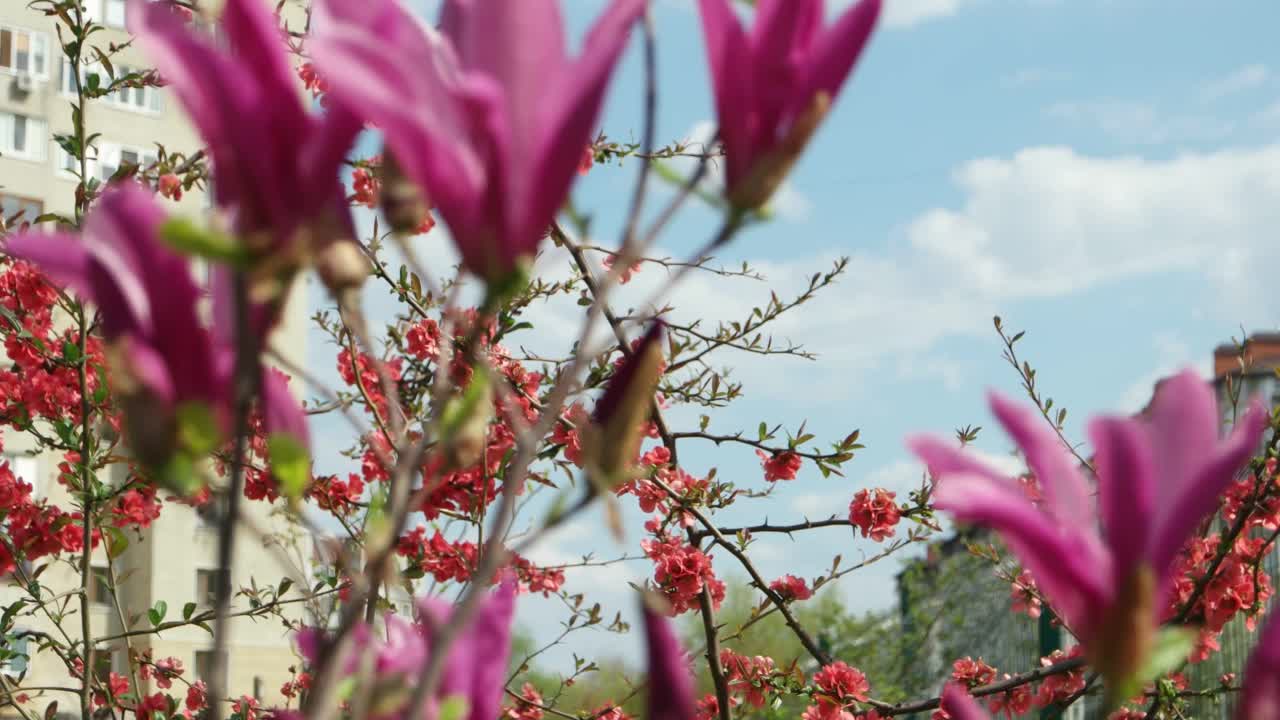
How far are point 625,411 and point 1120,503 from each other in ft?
0.76

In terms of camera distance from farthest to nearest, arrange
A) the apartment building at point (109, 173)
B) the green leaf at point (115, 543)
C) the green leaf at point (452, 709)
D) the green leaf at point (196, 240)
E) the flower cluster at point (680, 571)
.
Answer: the apartment building at point (109, 173), the flower cluster at point (680, 571), the green leaf at point (115, 543), the green leaf at point (452, 709), the green leaf at point (196, 240)

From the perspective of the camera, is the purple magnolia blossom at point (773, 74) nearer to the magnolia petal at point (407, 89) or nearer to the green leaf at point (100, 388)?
the magnolia petal at point (407, 89)

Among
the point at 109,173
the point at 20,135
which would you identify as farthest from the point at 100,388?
the point at 20,135

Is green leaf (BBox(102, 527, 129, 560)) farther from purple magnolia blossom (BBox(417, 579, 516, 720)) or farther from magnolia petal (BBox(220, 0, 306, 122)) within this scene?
magnolia petal (BBox(220, 0, 306, 122))

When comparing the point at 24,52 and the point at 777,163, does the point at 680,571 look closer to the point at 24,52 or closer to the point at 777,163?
the point at 777,163

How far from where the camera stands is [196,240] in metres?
0.57

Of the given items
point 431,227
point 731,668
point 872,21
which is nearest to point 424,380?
point 431,227

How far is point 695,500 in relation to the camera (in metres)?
3.55

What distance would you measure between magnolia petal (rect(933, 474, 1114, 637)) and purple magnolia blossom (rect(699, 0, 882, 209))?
18 cm

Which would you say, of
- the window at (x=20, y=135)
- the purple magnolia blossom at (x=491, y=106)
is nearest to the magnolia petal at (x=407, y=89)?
the purple magnolia blossom at (x=491, y=106)

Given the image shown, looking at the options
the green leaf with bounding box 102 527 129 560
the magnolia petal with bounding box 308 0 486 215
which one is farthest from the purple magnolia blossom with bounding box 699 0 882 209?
the green leaf with bounding box 102 527 129 560

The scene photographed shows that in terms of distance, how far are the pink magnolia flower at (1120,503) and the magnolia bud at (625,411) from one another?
0.43ft

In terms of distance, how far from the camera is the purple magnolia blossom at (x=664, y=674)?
2.05 ft

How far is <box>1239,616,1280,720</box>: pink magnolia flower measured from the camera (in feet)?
2.01
